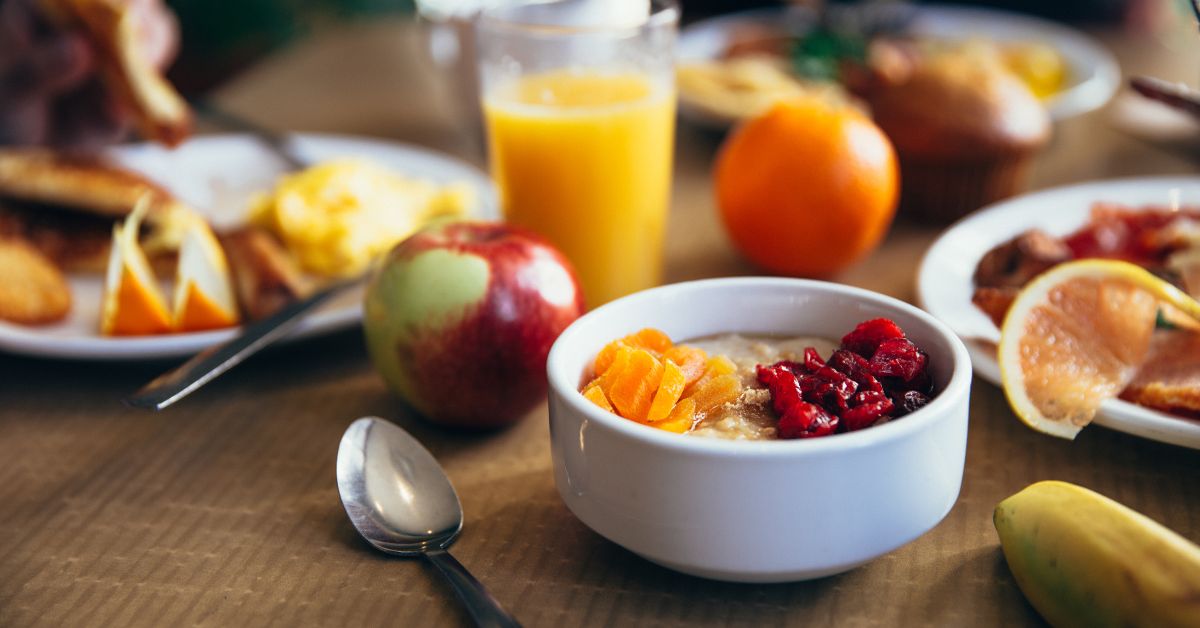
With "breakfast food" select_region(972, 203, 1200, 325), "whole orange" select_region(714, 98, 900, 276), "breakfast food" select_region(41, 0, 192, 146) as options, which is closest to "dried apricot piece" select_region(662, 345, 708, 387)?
"breakfast food" select_region(972, 203, 1200, 325)

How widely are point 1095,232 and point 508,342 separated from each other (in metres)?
0.87

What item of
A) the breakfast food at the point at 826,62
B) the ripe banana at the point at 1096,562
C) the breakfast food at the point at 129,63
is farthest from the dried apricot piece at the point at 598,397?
the breakfast food at the point at 826,62

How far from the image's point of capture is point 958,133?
169 centimetres

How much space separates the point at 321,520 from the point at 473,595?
0.25 metres

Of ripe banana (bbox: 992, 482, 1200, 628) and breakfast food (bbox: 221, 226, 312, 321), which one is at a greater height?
ripe banana (bbox: 992, 482, 1200, 628)

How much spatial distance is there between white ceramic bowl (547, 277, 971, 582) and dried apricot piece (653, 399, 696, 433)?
6 cm

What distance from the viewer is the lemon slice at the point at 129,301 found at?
51.7 inches

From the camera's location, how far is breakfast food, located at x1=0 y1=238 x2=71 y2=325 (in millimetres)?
1381

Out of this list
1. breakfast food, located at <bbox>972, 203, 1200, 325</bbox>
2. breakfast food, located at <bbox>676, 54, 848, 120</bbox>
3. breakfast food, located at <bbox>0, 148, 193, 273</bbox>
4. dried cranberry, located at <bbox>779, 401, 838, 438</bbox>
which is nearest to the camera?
dried cranberry, located at <bbox>779, 401, 838, 438</bbox>

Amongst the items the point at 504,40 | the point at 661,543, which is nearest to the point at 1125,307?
the point at 661,543

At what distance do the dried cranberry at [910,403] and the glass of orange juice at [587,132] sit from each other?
67 cm

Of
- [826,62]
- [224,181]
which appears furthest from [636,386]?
[826,62]

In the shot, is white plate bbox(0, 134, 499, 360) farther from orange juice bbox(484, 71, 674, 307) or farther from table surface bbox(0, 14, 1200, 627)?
orange juice bbox(484, 71, 674, 307)

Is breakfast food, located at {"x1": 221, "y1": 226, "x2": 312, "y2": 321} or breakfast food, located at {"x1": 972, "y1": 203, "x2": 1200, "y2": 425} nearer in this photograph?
breakfast food, located at {"x1": 972, "y1": 203, "x2": 1200, "y2": 425}
